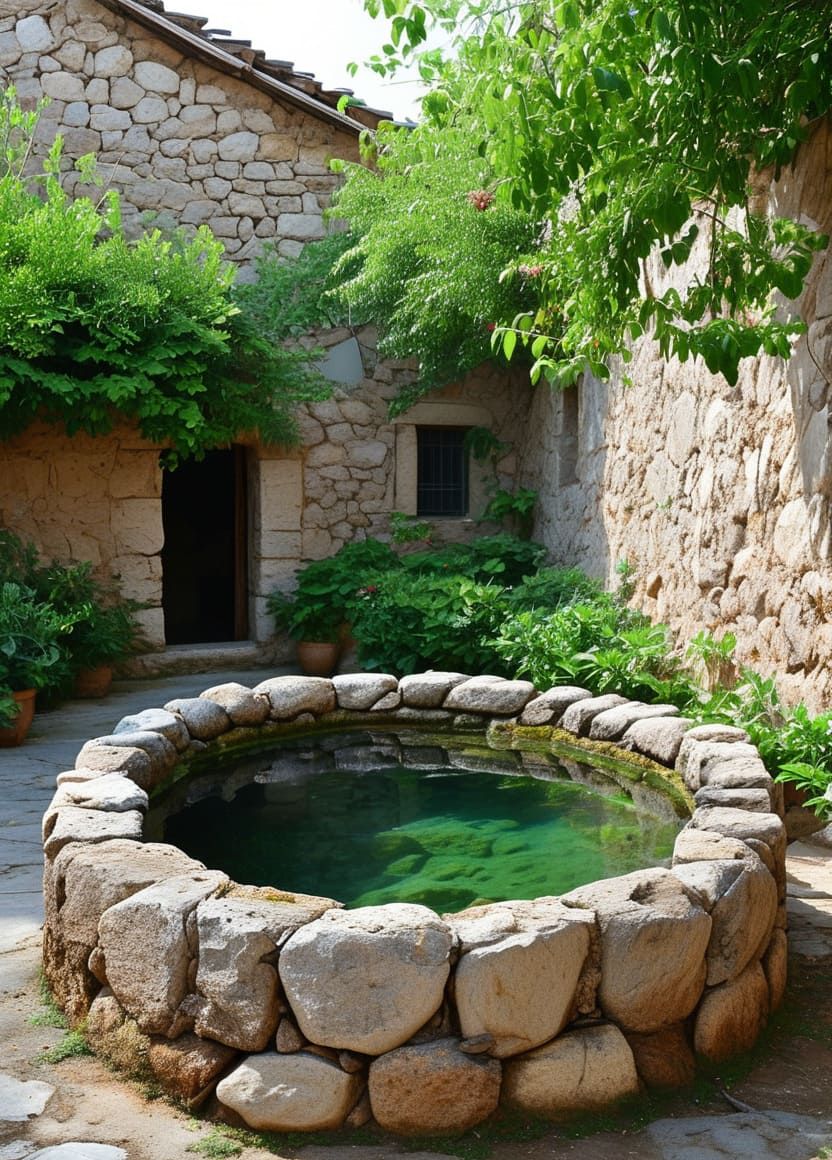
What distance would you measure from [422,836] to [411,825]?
0.45ft

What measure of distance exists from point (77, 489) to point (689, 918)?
661cm

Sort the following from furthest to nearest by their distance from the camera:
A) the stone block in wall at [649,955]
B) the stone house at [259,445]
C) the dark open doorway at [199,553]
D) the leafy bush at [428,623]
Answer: the dark open doorway at [199,553] < the leafy bush at [428,623] < the stone house at [259,445] < the stone block in wall at [649,955]

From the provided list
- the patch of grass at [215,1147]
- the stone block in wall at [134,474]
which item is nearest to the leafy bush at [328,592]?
the stone block in wall at [134,474]

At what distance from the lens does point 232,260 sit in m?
8.93

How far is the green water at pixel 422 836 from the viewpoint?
137 inches

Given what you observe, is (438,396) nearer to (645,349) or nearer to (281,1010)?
(645,349)

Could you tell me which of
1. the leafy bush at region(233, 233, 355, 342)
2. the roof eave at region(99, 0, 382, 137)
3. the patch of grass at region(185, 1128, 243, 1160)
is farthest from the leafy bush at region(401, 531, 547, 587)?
the patch of grass at region(185, 1128, 243, 1160)

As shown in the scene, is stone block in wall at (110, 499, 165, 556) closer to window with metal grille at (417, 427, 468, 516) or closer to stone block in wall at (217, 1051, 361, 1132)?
window with metal grille at (417, 427, 468, 516)

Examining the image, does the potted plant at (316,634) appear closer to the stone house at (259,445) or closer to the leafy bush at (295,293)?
the stone house at (259,445)

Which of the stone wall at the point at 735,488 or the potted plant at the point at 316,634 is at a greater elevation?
the stone wall at the point at 735,488

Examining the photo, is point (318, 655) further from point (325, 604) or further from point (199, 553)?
point (199, 553)

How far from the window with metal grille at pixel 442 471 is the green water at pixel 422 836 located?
503cm

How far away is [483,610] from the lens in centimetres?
705

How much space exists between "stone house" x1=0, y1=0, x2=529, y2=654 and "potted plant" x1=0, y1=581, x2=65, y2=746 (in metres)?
1.40
